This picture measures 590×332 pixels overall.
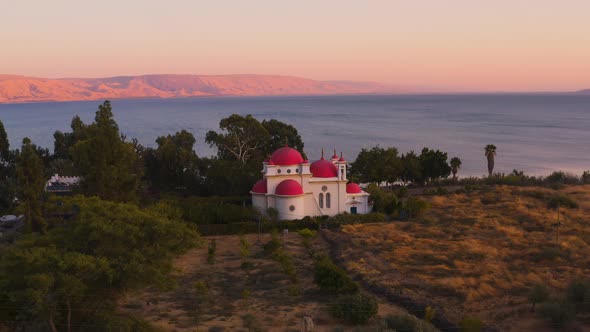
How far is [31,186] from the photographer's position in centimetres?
2891

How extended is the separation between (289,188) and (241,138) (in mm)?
20943

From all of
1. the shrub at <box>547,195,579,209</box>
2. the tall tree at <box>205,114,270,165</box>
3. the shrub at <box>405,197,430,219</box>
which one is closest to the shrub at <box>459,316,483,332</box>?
the shrub at <box>405,197,430,219</box>

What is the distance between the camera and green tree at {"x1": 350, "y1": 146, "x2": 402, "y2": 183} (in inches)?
2136

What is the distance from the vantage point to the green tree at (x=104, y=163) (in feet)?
109

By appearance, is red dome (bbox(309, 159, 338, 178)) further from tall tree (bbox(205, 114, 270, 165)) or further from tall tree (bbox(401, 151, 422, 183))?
tall tree (bbox(401, 151, 422, 183))

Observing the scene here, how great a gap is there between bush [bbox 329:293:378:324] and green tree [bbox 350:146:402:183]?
32.9 m

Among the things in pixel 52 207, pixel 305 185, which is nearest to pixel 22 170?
pixel 52 207

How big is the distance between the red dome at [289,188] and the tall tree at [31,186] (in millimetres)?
17277

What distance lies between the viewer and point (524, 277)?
85.4ft

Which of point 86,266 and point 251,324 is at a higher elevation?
point 86,266

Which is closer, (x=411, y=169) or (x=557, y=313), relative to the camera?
(x=557, y=313)

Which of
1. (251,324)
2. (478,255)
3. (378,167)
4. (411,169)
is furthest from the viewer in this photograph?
(411,169)

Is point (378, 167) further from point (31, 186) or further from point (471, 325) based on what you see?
point (471, 325)

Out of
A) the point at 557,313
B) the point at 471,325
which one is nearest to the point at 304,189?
the point at 471,325
